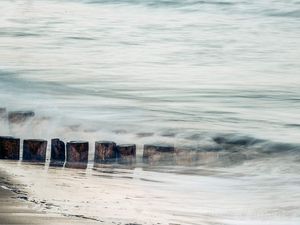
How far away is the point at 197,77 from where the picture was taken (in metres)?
15.1

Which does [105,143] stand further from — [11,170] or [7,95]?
[7,95]

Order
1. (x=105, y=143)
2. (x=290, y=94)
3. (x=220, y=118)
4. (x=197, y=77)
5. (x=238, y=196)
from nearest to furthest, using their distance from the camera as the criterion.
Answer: (x=238, y=196)
(x=105, y=143)
(x=220, y=118)
(x=290, y=94)
(x=197, y=77)

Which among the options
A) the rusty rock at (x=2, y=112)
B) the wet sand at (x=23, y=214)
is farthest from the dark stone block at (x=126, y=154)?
the rusty rock at (x=2, y=112)

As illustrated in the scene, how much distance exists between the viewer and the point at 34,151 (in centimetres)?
722

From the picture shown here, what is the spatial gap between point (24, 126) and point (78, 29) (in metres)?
14.4

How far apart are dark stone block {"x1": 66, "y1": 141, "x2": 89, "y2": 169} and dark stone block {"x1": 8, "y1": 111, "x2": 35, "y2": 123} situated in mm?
2034

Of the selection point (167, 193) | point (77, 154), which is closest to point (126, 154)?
point (77, 154)

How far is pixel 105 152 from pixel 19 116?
7.33 ft

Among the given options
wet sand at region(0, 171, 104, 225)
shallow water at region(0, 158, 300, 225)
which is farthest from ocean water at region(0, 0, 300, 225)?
wet sand at region(0, 171, 104, 225)

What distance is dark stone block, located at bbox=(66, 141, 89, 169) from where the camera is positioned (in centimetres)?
716

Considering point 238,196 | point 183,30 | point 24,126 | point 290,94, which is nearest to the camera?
point 238,196

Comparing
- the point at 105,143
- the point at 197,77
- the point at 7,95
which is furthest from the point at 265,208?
the point at 197,77

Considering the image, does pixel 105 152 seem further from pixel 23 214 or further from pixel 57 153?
pixel 23 214

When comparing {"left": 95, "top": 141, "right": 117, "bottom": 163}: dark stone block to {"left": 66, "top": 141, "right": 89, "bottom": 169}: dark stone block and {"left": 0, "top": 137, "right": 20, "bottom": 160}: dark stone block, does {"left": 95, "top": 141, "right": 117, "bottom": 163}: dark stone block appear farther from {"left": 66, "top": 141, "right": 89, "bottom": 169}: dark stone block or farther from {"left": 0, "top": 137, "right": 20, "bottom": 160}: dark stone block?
{"left": 0, "top": 137, "right": 20, "bottom": 160}: dark stone block
